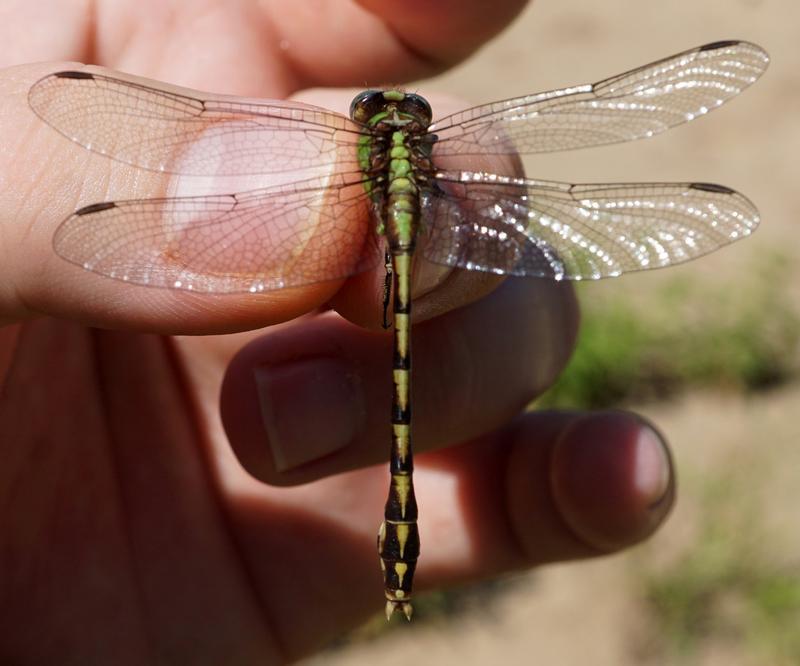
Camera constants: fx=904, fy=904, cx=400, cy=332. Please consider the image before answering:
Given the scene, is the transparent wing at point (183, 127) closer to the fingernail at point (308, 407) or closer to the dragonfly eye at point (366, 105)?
the dragonfly eye at point (366, 105)

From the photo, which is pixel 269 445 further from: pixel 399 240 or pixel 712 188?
pixel 712 188

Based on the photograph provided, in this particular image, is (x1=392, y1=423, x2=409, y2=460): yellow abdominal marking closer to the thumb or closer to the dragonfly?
the dragonfly

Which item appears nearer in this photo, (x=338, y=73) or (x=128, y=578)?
(x=128, y=578)

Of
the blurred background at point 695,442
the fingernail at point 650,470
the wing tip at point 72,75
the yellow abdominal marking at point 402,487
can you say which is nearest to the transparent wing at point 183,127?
the wing tip at point 72,75

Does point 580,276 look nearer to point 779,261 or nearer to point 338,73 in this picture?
point 338,73

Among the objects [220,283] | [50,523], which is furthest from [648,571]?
[220,283]

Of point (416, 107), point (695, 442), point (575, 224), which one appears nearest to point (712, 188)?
point (575, 224)

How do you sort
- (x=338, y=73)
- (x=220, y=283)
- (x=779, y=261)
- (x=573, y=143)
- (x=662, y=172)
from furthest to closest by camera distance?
(x=662, y=172) < (x=779, y=261) < (x=338, y=73) < (x=573, y=143) < (x=220, y=283)
